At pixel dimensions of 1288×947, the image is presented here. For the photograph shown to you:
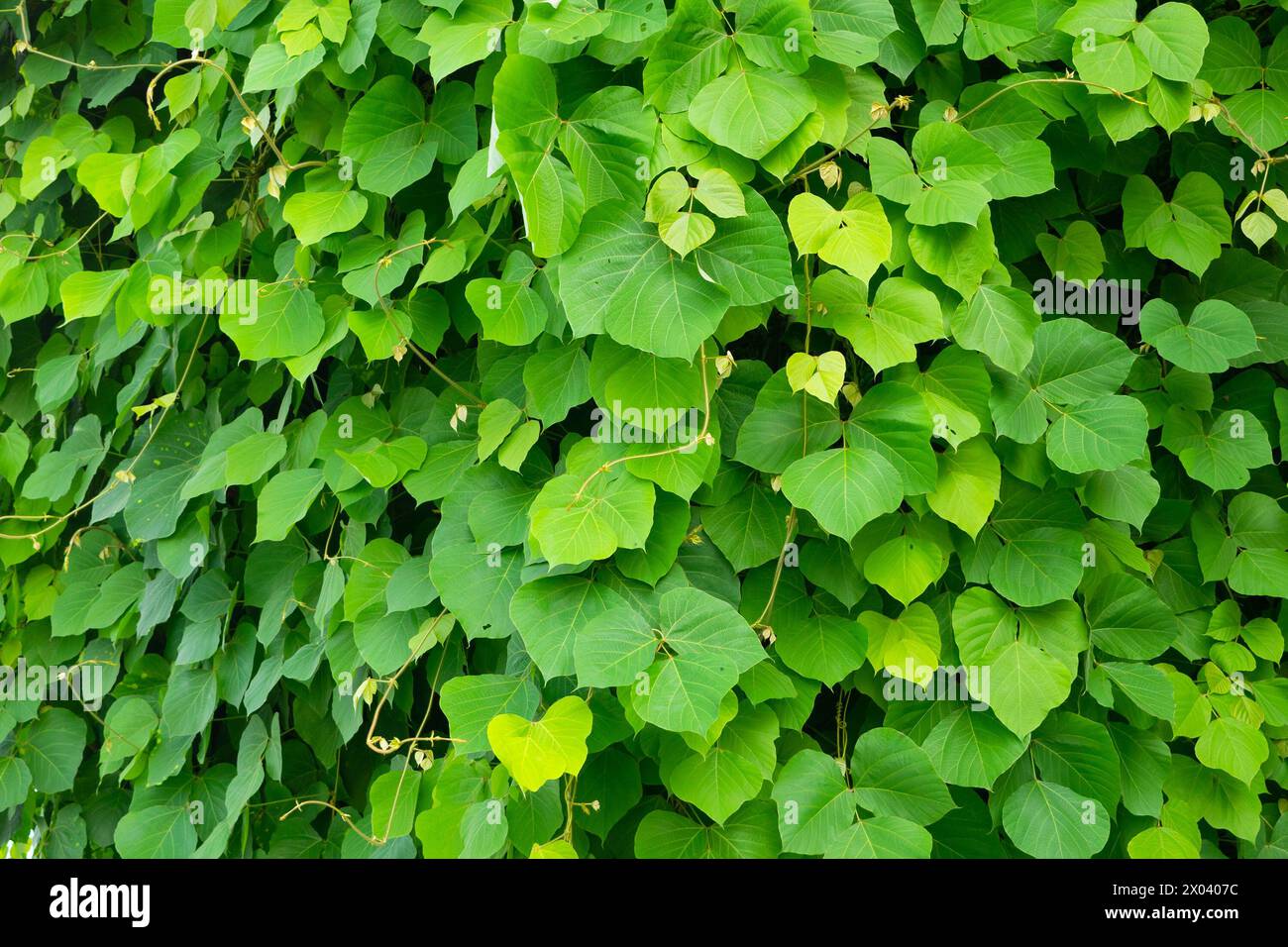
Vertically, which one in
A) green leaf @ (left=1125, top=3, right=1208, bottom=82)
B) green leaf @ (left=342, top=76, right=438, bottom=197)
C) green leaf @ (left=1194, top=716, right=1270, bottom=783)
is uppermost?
green leaf @ (left=1125, top=3, right=1208, bottom=82)

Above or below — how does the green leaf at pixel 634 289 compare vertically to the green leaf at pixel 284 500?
above

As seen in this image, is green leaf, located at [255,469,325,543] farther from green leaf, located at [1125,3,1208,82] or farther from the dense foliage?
green leaf, located at [1125,3,1208,82]

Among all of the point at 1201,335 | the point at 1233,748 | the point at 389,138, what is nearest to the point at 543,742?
the point at 389,138

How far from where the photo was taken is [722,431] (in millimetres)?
1541

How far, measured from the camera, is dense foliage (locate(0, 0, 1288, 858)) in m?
1.41

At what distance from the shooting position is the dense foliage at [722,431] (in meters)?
1.41

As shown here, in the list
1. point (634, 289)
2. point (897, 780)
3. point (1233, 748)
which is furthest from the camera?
point (1233, 748)

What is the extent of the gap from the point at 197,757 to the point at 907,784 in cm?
142

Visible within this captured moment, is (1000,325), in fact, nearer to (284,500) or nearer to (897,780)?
(897,780)

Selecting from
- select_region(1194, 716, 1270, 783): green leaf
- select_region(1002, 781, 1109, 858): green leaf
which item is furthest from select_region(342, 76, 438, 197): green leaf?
select_region(1194, 716, 1270, 783): green leaf

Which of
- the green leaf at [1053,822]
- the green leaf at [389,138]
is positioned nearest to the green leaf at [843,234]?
the green leaf at [389,138]

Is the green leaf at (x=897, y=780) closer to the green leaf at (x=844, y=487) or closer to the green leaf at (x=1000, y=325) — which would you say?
the green leaf at (x=844, y=487)

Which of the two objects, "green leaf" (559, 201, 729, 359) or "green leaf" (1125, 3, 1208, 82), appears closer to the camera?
"green leaf" (559, 201, 729, 359)
